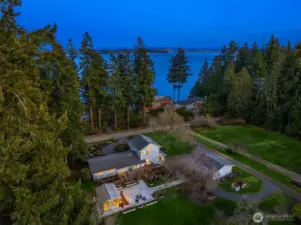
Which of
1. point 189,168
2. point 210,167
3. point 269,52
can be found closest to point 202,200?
point 189,168

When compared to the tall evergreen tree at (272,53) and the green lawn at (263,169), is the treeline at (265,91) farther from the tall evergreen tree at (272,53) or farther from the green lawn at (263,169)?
the green lawn at (263,169)

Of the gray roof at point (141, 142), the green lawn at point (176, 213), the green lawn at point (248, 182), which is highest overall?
the gray roof at point (141, 142)

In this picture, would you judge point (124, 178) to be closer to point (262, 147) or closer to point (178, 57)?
point (262, 147)

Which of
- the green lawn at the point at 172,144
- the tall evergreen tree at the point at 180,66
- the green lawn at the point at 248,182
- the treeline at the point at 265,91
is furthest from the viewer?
the tall evergreen tree at the point at 180,66

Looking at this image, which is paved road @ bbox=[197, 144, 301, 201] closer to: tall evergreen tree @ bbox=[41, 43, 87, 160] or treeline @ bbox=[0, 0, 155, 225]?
treeline @ bbox=[0, 0, 155, 225]

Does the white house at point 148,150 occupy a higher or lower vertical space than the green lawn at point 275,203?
higher

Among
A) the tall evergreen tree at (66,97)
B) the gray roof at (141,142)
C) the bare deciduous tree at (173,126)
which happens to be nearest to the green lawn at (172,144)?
the bare deciduous tree at (173,126)
